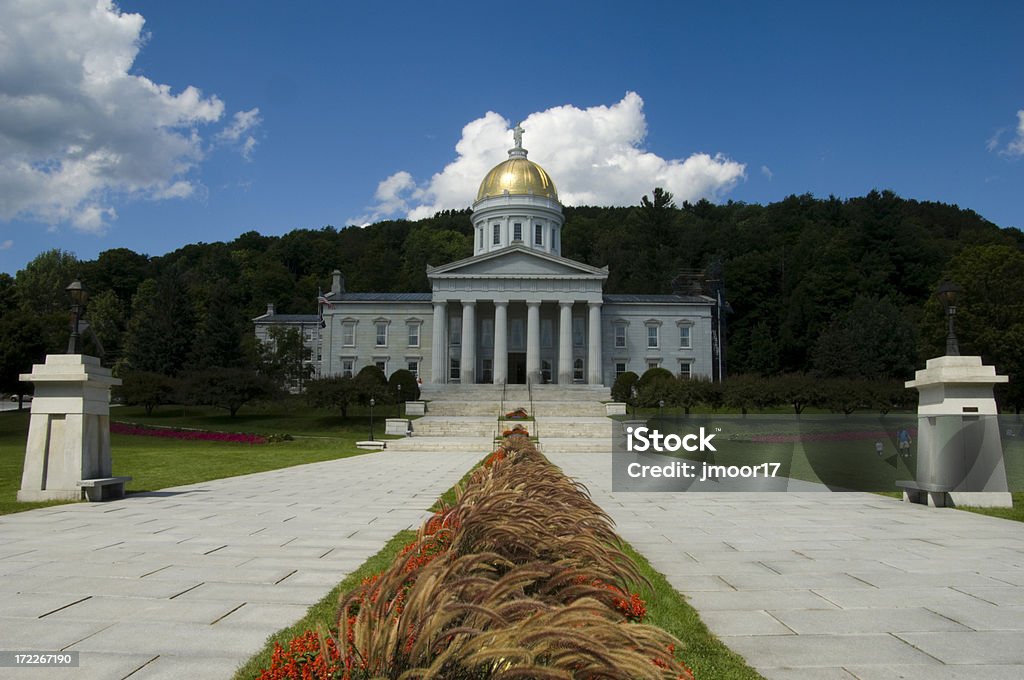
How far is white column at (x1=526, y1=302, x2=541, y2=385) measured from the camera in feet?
203

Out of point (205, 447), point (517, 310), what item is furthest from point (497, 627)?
point (517, 310)

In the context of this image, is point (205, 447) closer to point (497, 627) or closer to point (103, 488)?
point (103, 488)

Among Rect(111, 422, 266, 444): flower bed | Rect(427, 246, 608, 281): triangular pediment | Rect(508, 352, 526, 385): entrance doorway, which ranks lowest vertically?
Rect(111, 422, 266, 444): flower bed

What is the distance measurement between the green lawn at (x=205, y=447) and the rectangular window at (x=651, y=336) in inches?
1204

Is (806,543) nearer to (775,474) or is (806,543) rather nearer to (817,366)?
(775,474)

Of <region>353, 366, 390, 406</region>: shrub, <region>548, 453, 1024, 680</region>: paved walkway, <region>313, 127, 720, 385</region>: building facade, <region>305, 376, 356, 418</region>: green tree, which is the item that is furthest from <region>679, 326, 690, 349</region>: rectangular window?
<region>548, 453, 1024, 680</region>: paved walkway

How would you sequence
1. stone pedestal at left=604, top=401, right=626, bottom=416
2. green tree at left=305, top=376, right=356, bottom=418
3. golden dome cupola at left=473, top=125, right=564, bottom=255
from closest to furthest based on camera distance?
green tree at left=305, top=376, right=356, bottom=418, stone pedestal at left=604, top=401, right=626, bottom=416, golden dome cupola at left=473, top=125, right=564, bottom=255

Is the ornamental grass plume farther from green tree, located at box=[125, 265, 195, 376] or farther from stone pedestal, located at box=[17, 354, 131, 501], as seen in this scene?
green tree, located at box=[125, 265, 195, 376]

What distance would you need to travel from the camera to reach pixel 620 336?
68750 millimetres

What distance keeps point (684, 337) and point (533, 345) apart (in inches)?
635

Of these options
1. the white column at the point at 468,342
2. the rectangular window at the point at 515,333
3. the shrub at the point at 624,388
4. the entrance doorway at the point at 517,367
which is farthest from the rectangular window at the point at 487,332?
the shrub at the point at 624,388

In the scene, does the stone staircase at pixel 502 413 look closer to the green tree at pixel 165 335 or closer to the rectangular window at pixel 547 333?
the rectangular window at pixel 547 333

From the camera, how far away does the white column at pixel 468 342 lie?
6353 cm

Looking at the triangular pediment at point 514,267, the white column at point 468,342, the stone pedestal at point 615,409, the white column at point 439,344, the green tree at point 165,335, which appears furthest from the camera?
the green tree at point 165,335
